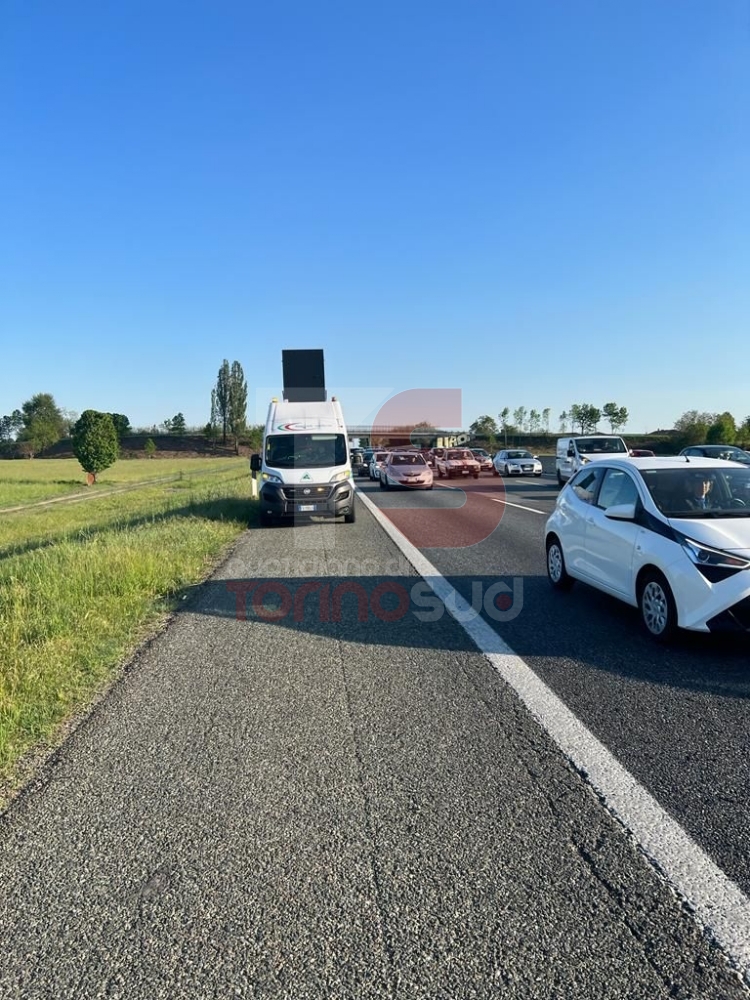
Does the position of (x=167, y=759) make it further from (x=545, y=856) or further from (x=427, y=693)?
(x=545, y=856)

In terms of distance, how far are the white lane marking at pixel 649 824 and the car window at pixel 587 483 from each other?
110 inches

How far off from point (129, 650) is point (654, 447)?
266ft

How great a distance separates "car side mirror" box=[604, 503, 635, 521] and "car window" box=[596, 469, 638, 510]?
0.13 meters

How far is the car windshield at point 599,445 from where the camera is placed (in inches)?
1080

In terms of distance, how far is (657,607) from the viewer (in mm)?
6062

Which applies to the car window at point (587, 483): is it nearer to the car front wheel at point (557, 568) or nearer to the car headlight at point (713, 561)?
the car front wheel at point (557, 568)

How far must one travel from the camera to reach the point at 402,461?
3095 cm

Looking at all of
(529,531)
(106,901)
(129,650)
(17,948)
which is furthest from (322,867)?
(529,531)

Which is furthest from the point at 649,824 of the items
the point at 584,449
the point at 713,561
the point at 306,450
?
the point at 584,449

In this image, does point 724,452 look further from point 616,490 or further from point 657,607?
point 657,607

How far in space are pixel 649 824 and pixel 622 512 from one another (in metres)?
3.89

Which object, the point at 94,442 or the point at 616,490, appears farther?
the point at 94,442

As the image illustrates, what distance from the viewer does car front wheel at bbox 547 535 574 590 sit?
841 cm

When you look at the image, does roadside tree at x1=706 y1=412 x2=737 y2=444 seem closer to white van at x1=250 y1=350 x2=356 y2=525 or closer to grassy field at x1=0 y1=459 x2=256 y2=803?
white van at x1=250 y1=350 x2=356 y2=525
